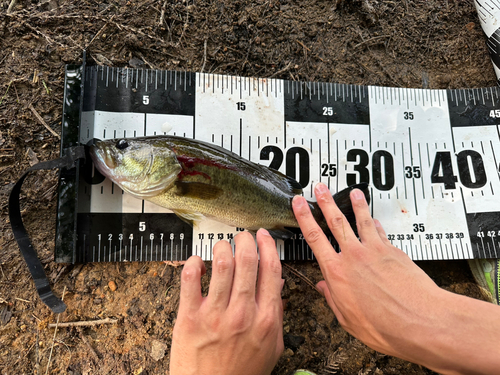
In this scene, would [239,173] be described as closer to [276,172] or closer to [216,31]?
[276,172]

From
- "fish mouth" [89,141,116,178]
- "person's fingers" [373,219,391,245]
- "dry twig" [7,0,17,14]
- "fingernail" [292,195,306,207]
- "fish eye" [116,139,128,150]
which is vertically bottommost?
"person's fingers" [373,219,391,245]

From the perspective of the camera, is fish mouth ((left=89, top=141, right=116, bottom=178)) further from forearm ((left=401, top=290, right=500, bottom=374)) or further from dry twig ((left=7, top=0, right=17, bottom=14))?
forearm ((left=401, top=290, right=500, bottom=374))

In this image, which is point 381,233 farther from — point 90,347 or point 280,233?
point 90,347

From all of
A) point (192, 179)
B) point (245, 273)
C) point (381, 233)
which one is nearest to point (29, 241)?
point (192, 179)

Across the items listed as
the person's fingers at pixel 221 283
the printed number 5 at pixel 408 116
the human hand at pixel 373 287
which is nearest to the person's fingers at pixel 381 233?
the human hand at pixel 373 287

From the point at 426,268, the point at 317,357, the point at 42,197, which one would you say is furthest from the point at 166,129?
the point at 426,268

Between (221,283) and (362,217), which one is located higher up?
(362,217)

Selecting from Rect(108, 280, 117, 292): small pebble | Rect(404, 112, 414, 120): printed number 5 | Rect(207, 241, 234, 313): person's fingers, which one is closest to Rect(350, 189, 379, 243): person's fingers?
Rect(404, 112, 414, 120): printed number 5
